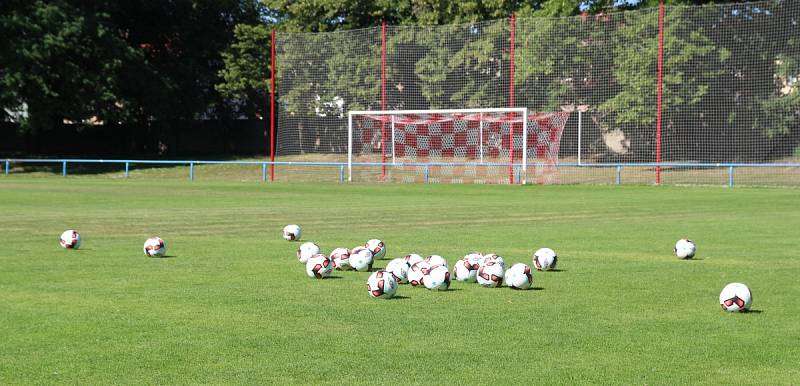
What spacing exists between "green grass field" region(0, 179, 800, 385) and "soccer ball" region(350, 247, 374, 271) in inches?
18.3

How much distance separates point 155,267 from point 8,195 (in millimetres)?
18136

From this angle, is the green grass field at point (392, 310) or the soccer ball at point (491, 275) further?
the soccer ball at point (491, 275)

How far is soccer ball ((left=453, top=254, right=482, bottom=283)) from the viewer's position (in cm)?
1055

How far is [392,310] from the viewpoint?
8.87 m

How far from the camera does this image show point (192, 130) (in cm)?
6241

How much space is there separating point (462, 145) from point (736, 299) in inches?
1171

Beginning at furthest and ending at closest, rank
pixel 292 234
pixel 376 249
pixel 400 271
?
pixel 292 234 < pixel 376 249 < pixel 400 271

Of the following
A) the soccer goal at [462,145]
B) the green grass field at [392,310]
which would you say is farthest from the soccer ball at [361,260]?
the soccer goal at [462,145]

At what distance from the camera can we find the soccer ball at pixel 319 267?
10930mm

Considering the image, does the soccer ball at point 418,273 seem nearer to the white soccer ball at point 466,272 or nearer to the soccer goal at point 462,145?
the white soccer ball at point 466,272

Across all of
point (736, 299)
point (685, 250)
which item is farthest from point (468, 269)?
point (685, 250)

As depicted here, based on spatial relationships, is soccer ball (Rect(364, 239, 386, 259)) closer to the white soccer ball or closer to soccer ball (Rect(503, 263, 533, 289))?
the white soccer ball

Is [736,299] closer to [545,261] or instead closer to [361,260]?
[545,261]

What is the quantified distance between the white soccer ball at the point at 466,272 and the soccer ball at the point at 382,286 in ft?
4.00
